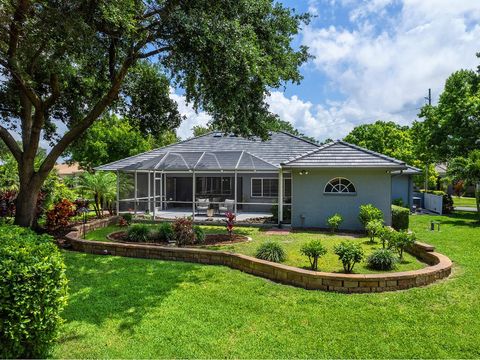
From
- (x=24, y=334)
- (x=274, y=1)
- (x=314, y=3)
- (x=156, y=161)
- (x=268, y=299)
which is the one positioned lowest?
(x=268, y=299)

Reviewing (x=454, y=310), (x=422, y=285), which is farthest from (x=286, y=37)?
(x=454, y=310)

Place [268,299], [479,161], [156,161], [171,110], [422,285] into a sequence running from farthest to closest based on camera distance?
[479,161], [156,161], [171,110], [422,285], [268,299]

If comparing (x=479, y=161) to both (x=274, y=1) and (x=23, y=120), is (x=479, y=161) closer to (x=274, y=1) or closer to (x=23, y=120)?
(x=274, y=1)

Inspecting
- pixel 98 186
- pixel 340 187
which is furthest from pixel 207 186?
pixel 340 187

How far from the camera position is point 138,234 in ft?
38.5

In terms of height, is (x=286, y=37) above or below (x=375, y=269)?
above

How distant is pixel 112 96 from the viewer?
11.4 meters

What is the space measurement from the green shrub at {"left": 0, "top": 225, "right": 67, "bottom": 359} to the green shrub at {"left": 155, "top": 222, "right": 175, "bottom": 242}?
681 cm

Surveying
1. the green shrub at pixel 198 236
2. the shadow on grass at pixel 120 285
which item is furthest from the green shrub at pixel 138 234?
the green shrub at pixel 198 236

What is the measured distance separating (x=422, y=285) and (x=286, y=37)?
8.46 metres

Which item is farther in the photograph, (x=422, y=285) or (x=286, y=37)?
(x=286, y=37)

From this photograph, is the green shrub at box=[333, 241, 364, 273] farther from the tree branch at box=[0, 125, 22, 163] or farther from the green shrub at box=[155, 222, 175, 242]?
the tree branch at box=[0, 125, 22, 163]

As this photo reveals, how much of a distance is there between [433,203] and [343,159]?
A: 1514 cm

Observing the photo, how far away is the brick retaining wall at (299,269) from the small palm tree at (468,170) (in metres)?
Result: 13.4
